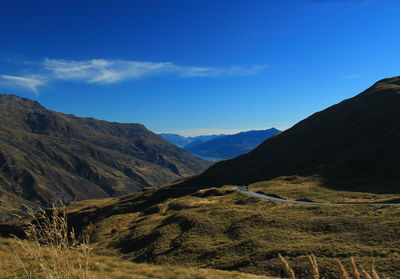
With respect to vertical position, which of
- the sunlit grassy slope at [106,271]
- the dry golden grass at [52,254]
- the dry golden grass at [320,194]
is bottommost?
the dry golden grass at [320,194]

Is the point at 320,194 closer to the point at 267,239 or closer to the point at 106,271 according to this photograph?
the point at 267,239

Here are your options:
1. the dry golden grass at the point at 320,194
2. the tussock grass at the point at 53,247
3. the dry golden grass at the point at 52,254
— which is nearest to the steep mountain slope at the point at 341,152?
the dry golden grass at the point at 320,194

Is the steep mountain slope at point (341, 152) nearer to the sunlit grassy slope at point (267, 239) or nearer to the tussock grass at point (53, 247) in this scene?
the sunlit grassy slope at point (267, 239)

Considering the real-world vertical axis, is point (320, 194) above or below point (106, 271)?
below

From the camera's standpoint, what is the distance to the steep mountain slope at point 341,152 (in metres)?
76.0

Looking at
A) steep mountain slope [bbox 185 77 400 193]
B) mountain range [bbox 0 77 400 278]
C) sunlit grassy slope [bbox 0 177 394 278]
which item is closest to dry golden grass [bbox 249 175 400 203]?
mountain range [bbox 0 77 400 278]

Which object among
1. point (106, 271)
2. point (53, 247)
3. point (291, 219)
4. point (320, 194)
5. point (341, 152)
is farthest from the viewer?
point (341, 152)

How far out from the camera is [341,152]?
101000mm

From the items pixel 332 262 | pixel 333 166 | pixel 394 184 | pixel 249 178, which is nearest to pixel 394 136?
pixel 333 166

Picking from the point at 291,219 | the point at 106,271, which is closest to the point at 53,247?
the point at 106,271

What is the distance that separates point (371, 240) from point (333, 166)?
66926 mm

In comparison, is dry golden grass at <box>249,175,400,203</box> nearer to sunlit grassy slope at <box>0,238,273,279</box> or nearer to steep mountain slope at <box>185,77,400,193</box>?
steep mountain slope at <box>185,77,400,193</box>

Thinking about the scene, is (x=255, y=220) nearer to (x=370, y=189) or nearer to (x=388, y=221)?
(x=388, y=221)

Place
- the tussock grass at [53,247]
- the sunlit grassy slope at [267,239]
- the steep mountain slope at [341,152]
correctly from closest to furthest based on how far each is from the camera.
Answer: the tussock grass at [53,247] → the sunlit grassy slope at [267,239] → the steep mountain slope at [341,152]
